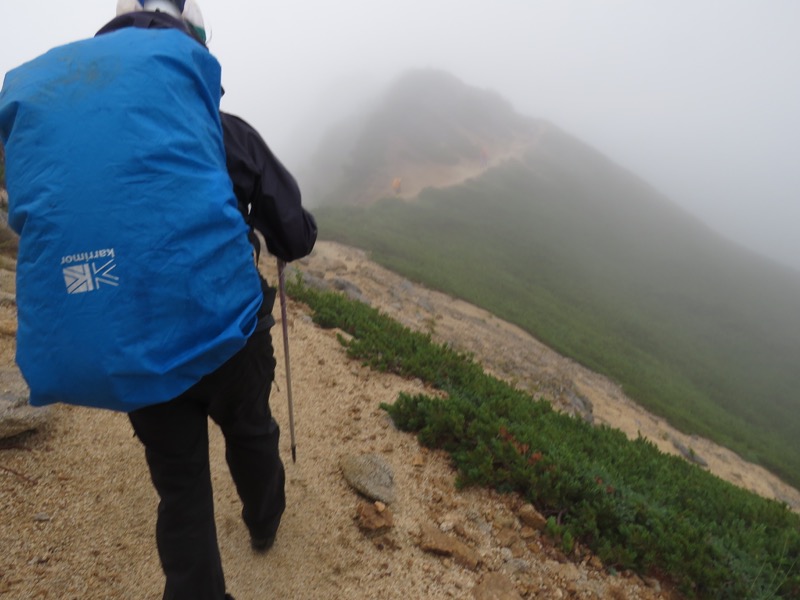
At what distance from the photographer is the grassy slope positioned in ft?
80.6

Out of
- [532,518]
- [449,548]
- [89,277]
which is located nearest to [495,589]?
[449,548]

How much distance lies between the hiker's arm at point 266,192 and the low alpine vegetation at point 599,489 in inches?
116

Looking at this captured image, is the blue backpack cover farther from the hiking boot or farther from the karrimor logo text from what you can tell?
the hiking boot

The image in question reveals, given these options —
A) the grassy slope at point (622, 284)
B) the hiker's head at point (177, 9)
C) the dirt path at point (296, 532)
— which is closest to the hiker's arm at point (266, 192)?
the hiker's head at point (177, 9)

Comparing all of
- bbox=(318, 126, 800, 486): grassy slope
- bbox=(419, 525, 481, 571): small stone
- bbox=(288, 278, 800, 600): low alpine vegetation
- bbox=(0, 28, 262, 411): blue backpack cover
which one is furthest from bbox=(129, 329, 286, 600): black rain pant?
bbox=(318, 126, 800, 486): grassy slope

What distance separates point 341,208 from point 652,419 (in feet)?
96.9

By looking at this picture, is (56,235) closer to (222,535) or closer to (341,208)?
(222,535)

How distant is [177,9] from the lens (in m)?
2.50

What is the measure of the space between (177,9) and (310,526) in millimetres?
3344

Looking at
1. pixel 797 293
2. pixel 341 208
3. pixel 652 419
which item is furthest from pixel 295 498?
pixel 797 293

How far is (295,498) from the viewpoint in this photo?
4.19 metres

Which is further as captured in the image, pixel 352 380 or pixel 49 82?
pixel 352 380

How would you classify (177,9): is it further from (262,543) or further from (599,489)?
(599,489)

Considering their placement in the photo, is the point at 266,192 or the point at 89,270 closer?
the point at 89,270
